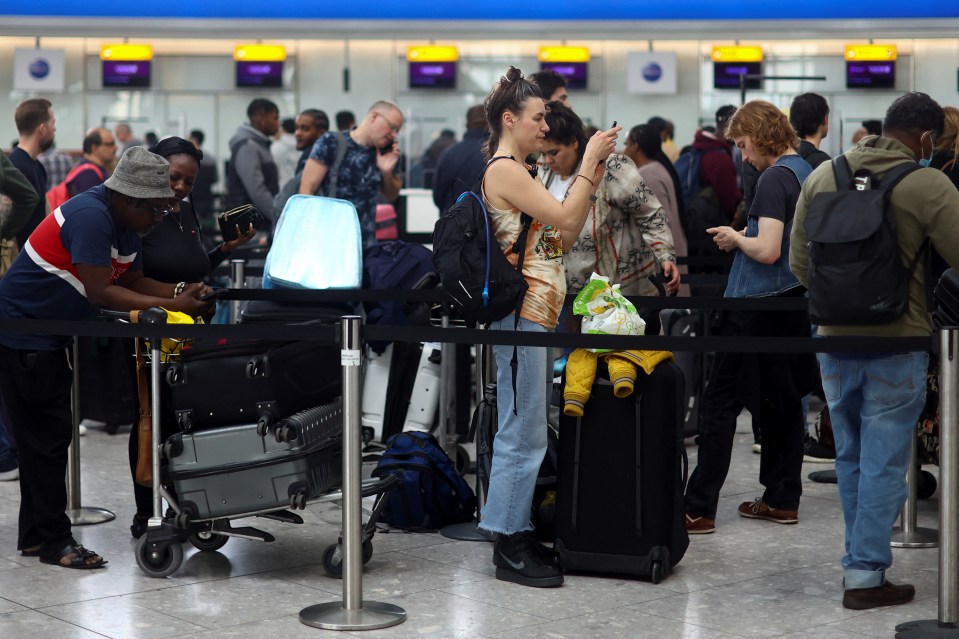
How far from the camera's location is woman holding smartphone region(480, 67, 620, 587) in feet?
14.8

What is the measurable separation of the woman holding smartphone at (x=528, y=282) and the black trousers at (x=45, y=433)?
162 centimetres

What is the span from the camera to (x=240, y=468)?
471cm

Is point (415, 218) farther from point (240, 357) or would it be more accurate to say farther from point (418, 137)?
point (240, 357)

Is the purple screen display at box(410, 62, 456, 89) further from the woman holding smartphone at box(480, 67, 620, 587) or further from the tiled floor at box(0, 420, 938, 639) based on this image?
the woman holding smartphone at box(480, 67, 620, 587)

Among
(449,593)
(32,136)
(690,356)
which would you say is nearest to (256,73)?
(32,136)

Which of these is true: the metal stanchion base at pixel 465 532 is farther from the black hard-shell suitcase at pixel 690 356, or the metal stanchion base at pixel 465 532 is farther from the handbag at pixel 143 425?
the black hard-shell suitcase at pixel 690 356

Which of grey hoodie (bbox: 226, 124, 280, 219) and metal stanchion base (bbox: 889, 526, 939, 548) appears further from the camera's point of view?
grey hoodie (bbox: 226, 124, 280, 219)

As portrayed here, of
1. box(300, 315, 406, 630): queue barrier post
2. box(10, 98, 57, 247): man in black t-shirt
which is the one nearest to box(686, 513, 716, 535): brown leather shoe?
box(300, 315, 406, 630): queue barrier post

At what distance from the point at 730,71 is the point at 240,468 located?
13490mm

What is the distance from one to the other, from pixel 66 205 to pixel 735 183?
17.9ft

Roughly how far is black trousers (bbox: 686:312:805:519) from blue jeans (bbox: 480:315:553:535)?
3.44 ft

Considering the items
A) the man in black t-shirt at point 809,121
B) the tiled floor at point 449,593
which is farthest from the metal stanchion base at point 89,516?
the man in black t-shirt at point 809,121

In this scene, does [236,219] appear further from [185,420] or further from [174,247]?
[185,420]

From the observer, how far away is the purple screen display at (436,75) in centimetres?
1709
